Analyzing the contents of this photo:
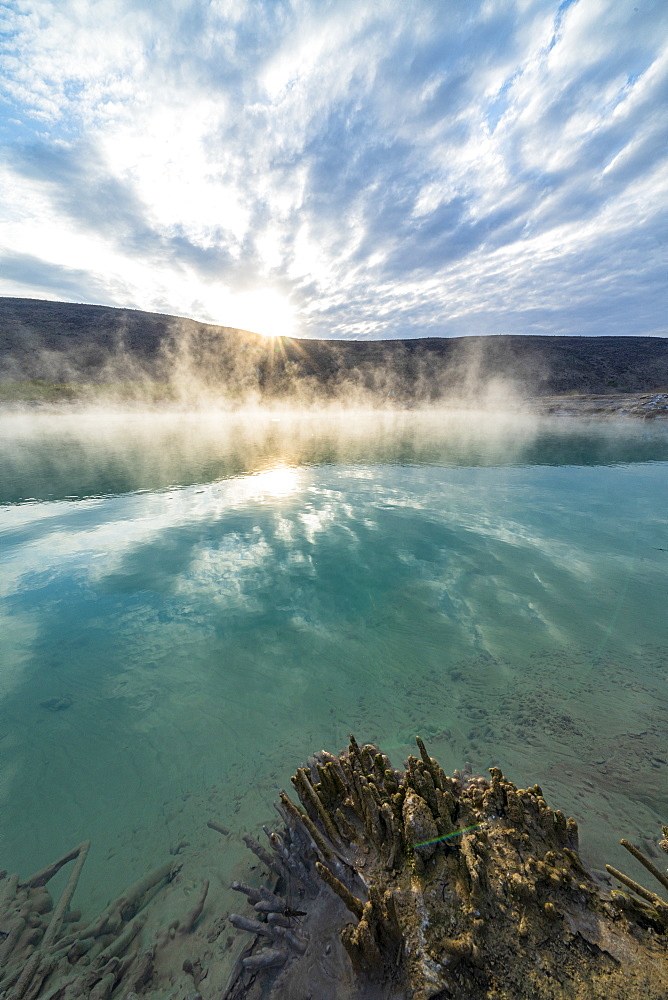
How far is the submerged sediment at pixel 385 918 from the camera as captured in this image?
2299 mm

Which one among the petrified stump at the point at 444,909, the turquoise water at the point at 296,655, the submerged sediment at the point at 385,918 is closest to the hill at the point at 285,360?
the turquoise water at the point at 296,655

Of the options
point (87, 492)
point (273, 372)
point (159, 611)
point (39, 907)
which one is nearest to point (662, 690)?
point (39, 907)

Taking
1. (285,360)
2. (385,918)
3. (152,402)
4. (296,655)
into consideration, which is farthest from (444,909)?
(285,360)

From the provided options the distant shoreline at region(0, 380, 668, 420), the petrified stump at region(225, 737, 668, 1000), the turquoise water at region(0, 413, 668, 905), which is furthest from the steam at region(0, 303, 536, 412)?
the petrified stump at region(225, 737, 668, 1000)

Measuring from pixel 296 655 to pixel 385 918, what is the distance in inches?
211

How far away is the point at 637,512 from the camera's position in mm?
16281

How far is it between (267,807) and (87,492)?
19.2 metres

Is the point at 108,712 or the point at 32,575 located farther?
the point at 32,575

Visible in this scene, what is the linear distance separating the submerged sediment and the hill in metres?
86.9

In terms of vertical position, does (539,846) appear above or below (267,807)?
above

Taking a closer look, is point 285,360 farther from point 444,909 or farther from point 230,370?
point 444,909

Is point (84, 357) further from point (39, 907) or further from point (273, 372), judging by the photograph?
point (39, 907)

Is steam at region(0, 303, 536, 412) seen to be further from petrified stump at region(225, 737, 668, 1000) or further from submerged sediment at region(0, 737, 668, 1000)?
petrified stump at region(225, 737, 668, 1000)

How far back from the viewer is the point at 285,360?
108 m
